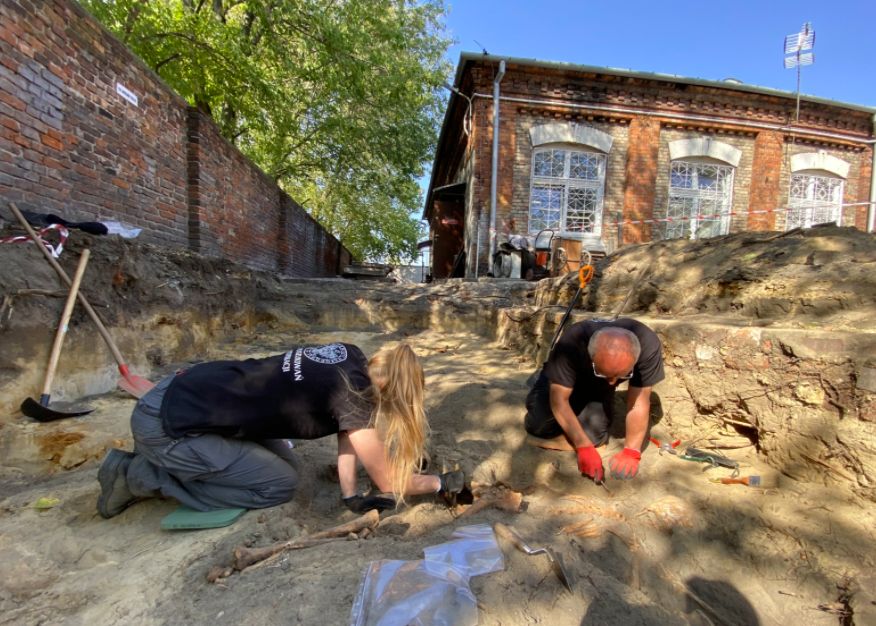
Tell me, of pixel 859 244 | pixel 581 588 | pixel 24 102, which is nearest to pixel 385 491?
pixel 581 588

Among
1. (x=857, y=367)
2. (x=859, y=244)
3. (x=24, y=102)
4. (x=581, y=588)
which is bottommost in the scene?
(x=581, y=588)

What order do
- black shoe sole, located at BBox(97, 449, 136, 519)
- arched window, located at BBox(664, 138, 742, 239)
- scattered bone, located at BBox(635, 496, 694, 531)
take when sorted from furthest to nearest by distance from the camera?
arched window, located at BBox(664, 138, 742, 239)
scattered bone, located at BBox(635, 496, 694, 531)
black shoe sole, located at BBox(97, 449, 136, 519)

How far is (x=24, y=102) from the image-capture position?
10.8 feet

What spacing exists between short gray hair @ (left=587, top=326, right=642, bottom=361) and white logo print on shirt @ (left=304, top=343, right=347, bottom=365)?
4.60 feet

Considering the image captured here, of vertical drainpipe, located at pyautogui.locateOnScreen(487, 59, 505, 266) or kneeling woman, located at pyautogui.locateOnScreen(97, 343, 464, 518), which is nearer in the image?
kneeling woman, located at pyautogui.locateOnScreen(97, 343, 464, 518)

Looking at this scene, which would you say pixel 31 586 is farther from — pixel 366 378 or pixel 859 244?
pixel 859 244

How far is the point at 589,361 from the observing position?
2.66m

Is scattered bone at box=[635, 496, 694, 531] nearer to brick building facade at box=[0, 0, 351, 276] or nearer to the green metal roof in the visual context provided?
brick building facade at box=[0, 0, 351, 276]

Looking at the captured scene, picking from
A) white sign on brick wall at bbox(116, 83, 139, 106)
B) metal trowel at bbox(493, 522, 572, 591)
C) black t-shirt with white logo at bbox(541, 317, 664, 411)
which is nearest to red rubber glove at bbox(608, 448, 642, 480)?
black t-shirt with white logo at bbox(541, 317, 664, 411)

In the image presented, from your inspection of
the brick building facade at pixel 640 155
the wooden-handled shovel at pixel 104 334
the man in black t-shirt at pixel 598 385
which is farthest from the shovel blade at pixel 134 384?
the brick building facade at pixel 640 155

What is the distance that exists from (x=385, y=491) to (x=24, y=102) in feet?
13.3

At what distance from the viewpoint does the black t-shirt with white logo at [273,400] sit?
6.56ft

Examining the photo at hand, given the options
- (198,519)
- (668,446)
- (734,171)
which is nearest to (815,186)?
(734,171)

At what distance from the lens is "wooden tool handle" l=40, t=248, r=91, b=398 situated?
2.87 m
